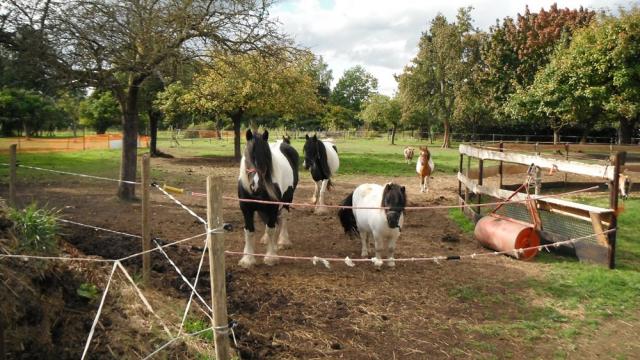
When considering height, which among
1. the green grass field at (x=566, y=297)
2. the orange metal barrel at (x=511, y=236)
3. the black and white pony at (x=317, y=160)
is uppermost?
the black and white pony at (x=317, y=160)

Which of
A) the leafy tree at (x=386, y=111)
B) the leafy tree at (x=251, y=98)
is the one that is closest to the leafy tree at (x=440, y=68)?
the leafy tree at (x=386, y=111)

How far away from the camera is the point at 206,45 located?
1122 centimetres

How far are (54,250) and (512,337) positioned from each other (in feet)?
14.7

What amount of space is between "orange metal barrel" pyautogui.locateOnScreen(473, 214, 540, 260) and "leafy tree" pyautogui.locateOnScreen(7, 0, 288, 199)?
270 inches

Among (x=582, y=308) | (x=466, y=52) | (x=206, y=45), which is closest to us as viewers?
(x=582, y=308)

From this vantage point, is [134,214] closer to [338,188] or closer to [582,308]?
[338,188]

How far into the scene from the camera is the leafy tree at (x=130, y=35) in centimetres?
937

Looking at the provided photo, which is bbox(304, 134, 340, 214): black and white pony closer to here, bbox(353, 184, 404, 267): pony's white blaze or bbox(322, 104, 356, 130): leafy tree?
bbox(353, 184, 404, 267): pony's white blaze

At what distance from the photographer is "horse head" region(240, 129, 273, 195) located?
6551 millimetres

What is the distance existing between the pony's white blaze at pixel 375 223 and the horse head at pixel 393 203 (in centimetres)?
14

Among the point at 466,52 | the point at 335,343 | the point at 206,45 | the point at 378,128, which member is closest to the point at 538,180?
the point at 335,343

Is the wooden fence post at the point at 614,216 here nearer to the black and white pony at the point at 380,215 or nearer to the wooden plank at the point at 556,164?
the wooden plank at the point at 556,164

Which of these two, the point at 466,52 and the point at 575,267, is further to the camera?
the point at 466,52

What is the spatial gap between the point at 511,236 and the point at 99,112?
181ft
